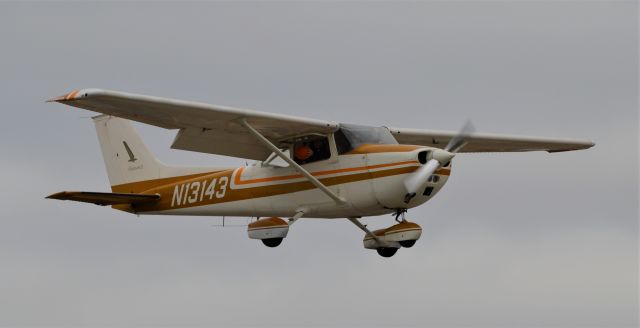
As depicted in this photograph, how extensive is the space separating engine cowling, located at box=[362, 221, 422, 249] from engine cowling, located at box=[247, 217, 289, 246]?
1867 millimetres

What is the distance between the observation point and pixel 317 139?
2331cm

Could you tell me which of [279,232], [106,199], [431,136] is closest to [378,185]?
[279,232]

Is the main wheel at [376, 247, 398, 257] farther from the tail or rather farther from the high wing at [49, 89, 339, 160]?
the tail

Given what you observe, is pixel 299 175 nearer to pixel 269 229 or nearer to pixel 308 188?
pixel 308 188

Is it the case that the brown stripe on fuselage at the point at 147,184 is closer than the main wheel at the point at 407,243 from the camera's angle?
No

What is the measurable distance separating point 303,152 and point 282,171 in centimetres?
58

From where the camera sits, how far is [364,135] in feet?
76.1

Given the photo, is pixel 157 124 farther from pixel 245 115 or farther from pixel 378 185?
pixel 378 185

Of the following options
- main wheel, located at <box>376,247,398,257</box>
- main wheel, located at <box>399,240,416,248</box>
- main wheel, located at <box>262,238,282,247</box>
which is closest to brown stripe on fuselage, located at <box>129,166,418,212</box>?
main wheel, located at <box>262,238,282,247</box>

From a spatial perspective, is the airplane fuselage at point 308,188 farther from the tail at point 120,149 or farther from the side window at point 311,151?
the tail at point 120,149

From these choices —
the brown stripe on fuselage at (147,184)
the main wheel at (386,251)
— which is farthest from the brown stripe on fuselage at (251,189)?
the main wheel at (386,251)

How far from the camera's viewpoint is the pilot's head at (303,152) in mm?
23297

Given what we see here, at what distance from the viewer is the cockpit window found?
23.1 metres

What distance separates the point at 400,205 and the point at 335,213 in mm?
1213
